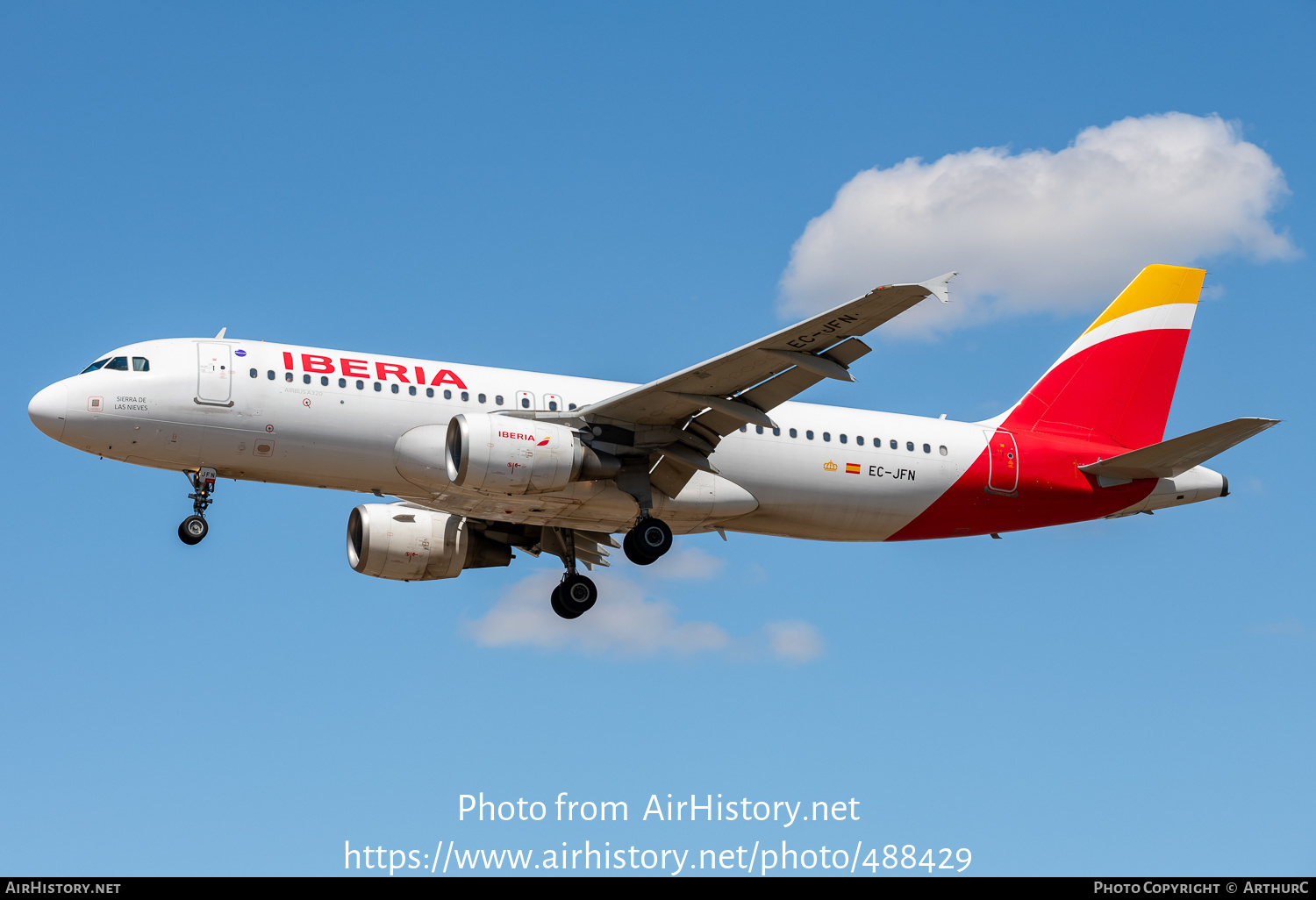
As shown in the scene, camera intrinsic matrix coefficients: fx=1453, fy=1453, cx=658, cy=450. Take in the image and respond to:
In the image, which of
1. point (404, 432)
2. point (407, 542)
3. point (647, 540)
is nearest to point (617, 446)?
point (647, 540)

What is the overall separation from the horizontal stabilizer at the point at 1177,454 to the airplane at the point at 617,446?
0.16 feet

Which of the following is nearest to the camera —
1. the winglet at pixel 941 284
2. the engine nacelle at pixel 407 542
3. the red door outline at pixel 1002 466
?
the winglet at pixel 941 284

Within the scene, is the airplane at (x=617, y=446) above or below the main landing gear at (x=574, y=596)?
above

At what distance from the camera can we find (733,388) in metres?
26.7

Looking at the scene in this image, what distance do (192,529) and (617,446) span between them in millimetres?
8089

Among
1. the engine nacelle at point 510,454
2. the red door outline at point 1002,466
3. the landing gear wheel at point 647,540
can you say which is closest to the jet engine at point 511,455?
the engine nacelle at point 510,454

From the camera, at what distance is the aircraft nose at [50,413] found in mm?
26391

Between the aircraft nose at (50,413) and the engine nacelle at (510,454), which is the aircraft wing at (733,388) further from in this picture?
the aircraft nose at (50,413)

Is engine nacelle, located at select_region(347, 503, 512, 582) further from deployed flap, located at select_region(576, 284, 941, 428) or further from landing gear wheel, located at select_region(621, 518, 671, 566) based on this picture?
deployed flap, located at select_region(576, 284, 941, 428)
